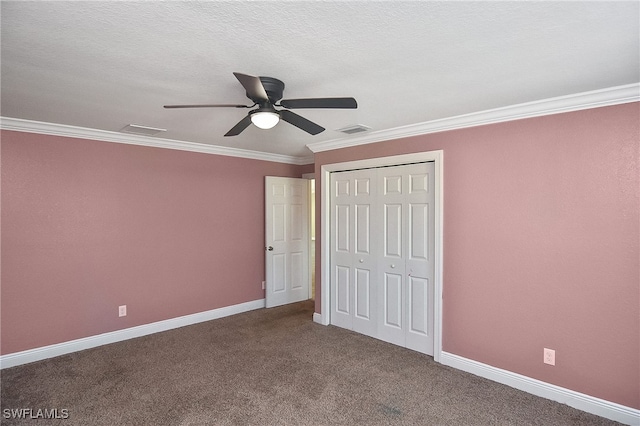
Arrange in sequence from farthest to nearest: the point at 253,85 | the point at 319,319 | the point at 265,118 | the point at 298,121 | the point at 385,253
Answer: the point at 319,319 < the point at 385,253 < the point at 298,121 < the point at 265,118 < the point at 253,85

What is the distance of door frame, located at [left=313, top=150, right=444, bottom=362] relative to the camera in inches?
134

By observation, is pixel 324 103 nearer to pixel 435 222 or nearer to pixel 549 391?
pixel 435 222

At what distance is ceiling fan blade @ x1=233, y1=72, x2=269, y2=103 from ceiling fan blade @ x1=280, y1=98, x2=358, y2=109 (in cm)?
20

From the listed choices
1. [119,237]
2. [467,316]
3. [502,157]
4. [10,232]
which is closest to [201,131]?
[119,237]

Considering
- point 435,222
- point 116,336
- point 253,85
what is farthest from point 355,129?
point 116,336

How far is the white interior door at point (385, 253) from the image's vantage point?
358 centimetres

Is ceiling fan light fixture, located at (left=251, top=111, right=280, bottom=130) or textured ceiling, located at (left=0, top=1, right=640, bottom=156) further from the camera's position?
ceiling fan light fixture, located at (left=251, top=111, right=280, bottom=130)

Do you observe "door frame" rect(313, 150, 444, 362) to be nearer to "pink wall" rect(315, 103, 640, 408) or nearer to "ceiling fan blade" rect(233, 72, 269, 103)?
"pink wall" rect(315, 103, 640, 408)

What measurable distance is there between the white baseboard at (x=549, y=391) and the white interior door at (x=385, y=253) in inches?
14.5

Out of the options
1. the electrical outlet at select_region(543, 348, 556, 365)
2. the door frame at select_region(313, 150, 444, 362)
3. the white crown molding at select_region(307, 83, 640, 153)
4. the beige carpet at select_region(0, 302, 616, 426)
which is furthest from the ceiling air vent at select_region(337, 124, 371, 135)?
the electrical outlet at select_region(543, 348, 556, 365)

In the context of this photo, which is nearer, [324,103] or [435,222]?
[324,103]

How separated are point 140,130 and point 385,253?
302cm

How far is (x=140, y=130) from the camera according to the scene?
12.2 ft

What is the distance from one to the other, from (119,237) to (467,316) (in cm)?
385
